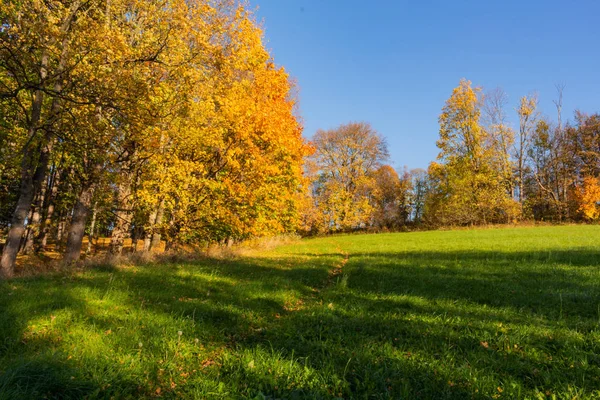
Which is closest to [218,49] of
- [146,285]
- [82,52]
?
[82,52]

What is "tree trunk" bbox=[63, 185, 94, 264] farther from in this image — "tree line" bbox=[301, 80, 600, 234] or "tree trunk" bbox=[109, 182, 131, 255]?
"tree line" bbox=[301, 80, 600, 234]

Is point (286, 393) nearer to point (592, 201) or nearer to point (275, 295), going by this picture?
point (275, 295)

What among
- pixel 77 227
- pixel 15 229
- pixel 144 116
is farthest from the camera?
pixel 77 227

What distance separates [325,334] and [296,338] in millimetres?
436

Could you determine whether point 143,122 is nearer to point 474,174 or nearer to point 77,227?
point 77,227

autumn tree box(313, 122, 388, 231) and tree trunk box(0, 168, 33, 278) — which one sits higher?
autumn tree box(313, 122, 388, 231)

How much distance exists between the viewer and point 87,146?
10.3 metres

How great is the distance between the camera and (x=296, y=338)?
15.3 feet

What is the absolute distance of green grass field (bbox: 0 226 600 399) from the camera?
3.23 metres

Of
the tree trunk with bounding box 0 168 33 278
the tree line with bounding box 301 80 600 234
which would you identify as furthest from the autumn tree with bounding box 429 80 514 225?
the tree trunk with bounding box 0 168 33 278

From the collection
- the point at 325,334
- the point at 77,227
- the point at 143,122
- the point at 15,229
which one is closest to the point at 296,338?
the point at 325,334

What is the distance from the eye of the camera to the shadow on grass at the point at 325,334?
323cm

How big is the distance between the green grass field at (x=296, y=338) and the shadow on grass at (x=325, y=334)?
0.02 metres

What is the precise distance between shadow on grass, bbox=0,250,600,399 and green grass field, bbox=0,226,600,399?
0.02 metres
